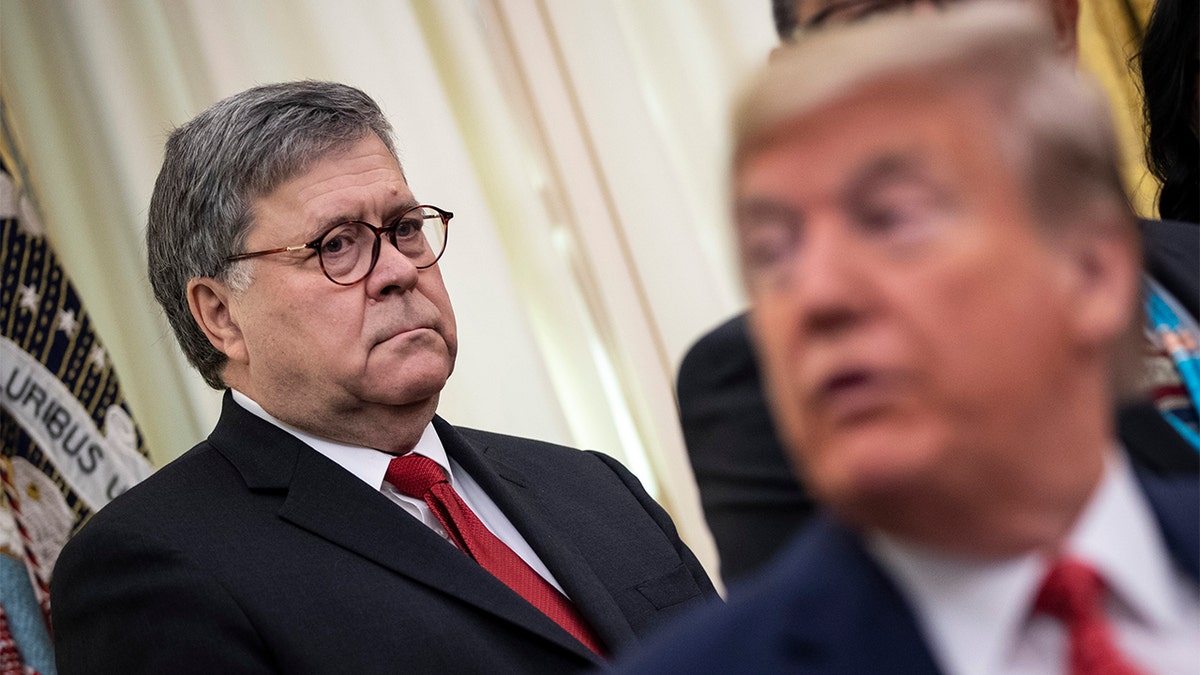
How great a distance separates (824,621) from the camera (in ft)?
2.01

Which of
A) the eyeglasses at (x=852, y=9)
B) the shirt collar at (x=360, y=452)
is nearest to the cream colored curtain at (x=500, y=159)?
the shirt collar at (x=360, y=452)

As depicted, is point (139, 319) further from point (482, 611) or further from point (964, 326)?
point (964, 326)

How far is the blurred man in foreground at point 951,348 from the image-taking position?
0.54m

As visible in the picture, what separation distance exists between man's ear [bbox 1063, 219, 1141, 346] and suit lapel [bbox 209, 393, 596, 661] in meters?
0.99

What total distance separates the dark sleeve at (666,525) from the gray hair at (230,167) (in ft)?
2.00

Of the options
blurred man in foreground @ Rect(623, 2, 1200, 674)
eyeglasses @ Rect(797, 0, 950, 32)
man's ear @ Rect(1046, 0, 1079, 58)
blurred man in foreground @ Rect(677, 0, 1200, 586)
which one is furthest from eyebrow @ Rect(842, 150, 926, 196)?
man's ear @ Rect(1046, 0, 1079, 58)

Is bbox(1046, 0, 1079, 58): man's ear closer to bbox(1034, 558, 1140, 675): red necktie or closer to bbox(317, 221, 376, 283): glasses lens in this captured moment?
bbox(1034, 558, 1140, 675): red necktie

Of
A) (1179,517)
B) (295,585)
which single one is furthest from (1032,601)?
(295,585)

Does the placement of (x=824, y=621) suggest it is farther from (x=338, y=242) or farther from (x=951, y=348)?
(x=338, y=242)

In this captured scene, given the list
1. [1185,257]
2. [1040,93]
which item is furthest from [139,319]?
[1040,93]

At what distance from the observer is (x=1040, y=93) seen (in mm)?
584

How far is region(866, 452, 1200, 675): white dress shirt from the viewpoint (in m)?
0.58

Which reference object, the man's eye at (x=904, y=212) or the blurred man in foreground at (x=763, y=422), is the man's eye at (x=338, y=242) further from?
the man's eye at (x=904, y=212)

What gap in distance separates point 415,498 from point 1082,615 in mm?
1188
